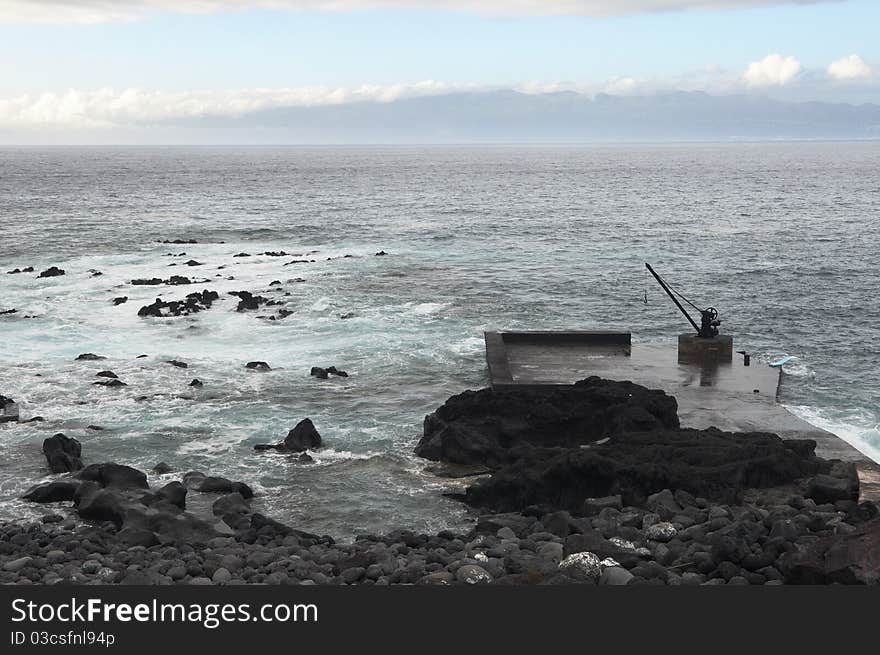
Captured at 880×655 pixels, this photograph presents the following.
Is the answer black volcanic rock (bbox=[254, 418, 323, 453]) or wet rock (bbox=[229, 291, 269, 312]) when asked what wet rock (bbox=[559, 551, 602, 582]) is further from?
wet rock (bbox=[229, 291, 269, 312])

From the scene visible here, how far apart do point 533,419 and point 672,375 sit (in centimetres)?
670

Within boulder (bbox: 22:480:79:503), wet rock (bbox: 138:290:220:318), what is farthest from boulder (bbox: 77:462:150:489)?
wet rock (bbox: 138:290:220:318)

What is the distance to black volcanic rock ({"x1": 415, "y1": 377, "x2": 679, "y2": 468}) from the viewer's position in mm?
21641

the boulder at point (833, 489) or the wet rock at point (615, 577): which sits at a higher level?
the wet rock at point (615, 577)

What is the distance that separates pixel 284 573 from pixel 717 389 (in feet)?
52.6

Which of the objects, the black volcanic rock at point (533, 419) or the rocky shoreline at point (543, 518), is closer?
the rocky shoreline at point (543, 518)

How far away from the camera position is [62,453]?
21359 mm

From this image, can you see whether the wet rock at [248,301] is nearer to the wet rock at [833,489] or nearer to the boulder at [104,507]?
the boulder at [104,507]

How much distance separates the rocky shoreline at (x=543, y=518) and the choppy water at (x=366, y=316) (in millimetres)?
1428

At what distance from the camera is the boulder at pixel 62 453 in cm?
2125

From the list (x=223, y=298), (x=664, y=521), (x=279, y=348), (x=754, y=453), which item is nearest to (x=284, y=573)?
(x=664, y=521)

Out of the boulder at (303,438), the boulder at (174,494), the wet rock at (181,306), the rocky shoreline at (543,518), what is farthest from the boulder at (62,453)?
the wet rock at (181,306)

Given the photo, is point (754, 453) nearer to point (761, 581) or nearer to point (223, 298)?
point (761, 581)

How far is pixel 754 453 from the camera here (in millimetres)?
18578
